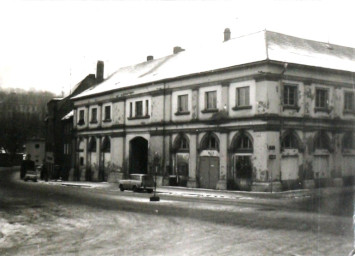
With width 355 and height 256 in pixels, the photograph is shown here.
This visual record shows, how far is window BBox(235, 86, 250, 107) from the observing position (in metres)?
28.8

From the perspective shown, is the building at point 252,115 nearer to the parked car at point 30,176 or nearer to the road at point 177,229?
the road at point 177,229

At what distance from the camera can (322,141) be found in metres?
30.3

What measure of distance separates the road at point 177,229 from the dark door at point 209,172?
10.3 metres

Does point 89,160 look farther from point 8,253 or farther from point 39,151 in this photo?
point 8,253

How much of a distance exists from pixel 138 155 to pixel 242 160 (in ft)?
45.7

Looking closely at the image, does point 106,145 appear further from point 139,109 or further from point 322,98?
point 322,98

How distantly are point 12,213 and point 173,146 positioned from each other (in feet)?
58.4

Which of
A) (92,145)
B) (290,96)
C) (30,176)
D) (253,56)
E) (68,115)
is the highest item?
(253,56)

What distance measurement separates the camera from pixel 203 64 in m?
33.4

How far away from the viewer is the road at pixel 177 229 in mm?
10375

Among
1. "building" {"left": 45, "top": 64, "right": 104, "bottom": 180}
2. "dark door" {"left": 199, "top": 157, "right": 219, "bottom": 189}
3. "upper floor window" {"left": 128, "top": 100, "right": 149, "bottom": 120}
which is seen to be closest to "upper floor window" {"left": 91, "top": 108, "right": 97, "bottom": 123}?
"building" {"left": 45, "top": 64, "right": 104, "bottom": 180}

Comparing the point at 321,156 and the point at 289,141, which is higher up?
the point at 289,141

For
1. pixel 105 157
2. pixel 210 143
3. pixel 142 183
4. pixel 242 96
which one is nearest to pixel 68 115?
pixel 105 157

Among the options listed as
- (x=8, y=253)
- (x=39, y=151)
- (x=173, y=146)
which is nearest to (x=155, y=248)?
(x=8, y=253)
